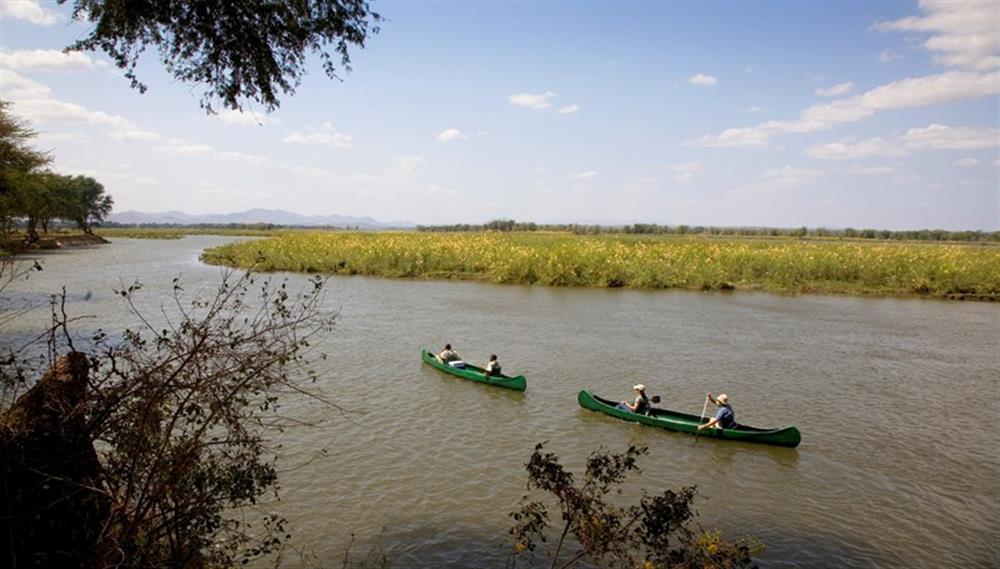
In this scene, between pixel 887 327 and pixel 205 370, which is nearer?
pixel 205 370

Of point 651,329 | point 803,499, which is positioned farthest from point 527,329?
point 803,499

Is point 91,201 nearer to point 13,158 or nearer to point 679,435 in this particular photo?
point 13,158

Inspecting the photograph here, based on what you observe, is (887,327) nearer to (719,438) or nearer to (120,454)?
(719,438)

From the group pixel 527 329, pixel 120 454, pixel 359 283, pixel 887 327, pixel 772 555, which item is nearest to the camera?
pixel 120 454

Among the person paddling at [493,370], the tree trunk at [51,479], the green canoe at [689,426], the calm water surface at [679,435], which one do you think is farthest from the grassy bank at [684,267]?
the tree trunk at [51,479]

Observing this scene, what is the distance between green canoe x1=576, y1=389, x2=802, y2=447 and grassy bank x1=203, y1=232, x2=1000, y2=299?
75.6 feet

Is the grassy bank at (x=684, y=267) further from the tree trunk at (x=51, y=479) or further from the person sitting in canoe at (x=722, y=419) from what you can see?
the tree trunk at (x=51, y=479)

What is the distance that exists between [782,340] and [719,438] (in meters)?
12.2

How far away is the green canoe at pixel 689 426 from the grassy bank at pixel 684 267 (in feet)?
75.6

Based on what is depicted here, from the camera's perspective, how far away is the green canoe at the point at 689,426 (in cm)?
1298

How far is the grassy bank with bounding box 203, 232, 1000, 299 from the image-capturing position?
37375 millimetres

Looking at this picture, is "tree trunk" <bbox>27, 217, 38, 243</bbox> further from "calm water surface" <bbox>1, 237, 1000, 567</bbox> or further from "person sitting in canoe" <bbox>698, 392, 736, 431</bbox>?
"person sitting in canoe" <bbox>698, 392, 736, 431</bbox>

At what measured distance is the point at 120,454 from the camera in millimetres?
4891

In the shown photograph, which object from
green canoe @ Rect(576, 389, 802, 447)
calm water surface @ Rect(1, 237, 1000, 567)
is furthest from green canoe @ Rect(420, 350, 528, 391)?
green canoe @ Rect(576, 389, 802, 447)
